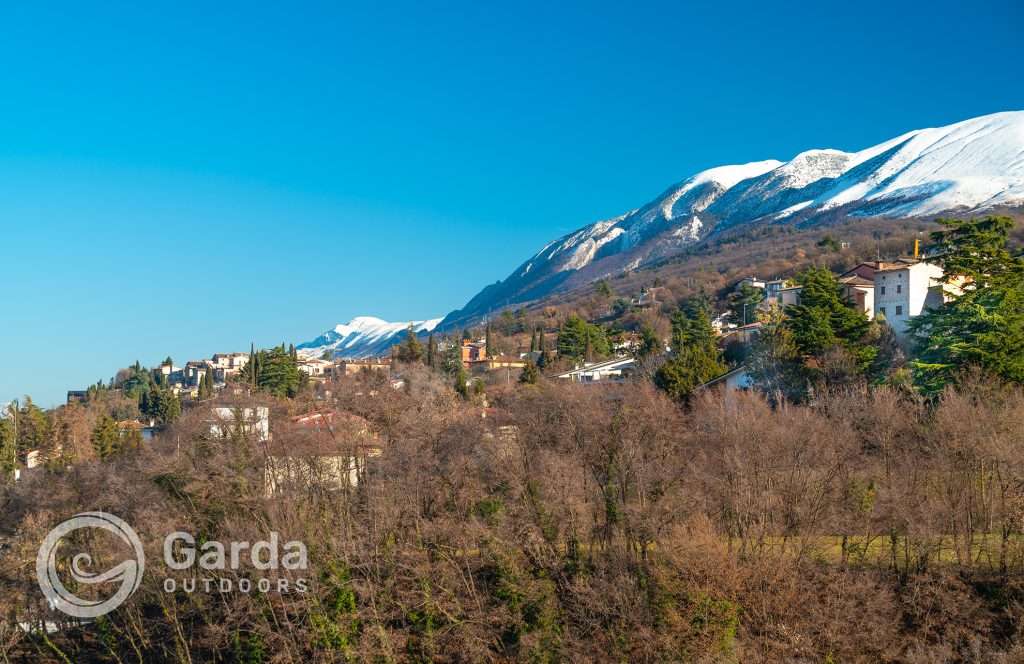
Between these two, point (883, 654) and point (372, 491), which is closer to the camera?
point (883, 654)

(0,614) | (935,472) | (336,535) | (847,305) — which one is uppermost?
(847,305)

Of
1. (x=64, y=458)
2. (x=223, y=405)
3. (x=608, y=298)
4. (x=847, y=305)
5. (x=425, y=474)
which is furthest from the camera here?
(x=608, y=298)

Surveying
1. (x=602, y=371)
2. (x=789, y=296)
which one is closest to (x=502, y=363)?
(x=602, y=371)

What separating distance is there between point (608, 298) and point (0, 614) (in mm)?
88273

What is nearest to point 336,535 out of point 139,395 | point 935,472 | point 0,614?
point 0,614

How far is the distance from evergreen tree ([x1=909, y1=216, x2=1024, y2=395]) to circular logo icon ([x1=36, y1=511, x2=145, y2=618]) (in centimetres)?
2621

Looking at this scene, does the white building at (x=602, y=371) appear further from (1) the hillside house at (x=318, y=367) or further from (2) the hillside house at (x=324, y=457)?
(1) the hillside house at (x=318, y=367)

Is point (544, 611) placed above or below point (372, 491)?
below

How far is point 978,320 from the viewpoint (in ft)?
104

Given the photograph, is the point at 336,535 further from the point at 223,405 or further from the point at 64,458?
the point at 64,458

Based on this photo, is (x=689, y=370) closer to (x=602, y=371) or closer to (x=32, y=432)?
(x=602, y=371)

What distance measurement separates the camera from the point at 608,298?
363 ft

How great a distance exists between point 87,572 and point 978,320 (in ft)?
98.7

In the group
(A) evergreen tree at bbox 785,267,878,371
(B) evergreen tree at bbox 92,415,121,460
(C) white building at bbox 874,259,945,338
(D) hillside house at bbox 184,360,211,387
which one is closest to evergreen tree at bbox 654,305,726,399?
(A) evergreen tree at bbox 785,267,878,371
